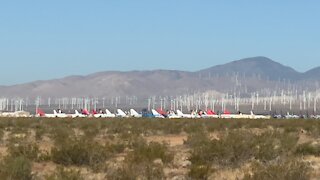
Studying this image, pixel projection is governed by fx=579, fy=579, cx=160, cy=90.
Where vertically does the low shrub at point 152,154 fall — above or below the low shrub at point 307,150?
above

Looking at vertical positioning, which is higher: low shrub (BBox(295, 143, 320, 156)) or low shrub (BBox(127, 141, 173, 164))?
low shrub (BBox(127, 141, 173, 164))

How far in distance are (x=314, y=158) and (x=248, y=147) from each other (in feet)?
8.66

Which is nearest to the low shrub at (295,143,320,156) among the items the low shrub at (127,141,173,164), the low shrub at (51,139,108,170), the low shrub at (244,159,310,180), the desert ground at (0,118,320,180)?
the desert ground at (0,118,320,180)

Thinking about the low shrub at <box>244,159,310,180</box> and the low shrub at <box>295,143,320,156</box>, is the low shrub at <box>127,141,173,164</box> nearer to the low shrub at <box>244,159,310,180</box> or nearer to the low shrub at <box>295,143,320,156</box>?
the low shrub at <box>244,159,310,180</box>

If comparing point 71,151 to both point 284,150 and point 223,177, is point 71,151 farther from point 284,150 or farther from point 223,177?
point 284,150

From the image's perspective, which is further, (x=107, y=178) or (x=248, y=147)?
(x=248, y=147)

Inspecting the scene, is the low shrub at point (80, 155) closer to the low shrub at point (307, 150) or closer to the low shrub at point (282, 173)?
the low shrub at point (282, 173)

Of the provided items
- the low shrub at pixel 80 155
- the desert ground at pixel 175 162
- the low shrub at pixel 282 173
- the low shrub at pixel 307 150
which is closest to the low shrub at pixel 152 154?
the desert ground at pixel 175 162

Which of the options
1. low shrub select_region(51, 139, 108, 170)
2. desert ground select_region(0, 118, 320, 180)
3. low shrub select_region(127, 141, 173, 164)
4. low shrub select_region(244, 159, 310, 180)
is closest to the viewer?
low shrub select_region(244, 159, 310, 180)

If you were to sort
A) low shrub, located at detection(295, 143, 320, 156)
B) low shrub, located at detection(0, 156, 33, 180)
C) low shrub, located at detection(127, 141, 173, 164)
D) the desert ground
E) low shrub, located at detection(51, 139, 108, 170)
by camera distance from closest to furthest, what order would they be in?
1. low shrub, located at detection(0, 156, 33, 180)
2. the desert ground
3. low shrub, located at detection(127, 141, 173, 164)
4. low shrub, located at detection(51, 139, 108, 170)
5. low shrub, located at detection(295, 143, 320, 156)

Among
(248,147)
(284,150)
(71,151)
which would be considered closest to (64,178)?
(71,151)

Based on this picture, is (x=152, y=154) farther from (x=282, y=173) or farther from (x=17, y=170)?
(x=282, y=173)

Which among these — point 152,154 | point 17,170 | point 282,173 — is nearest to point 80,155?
point 152,154

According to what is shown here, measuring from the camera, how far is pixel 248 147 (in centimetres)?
1870
